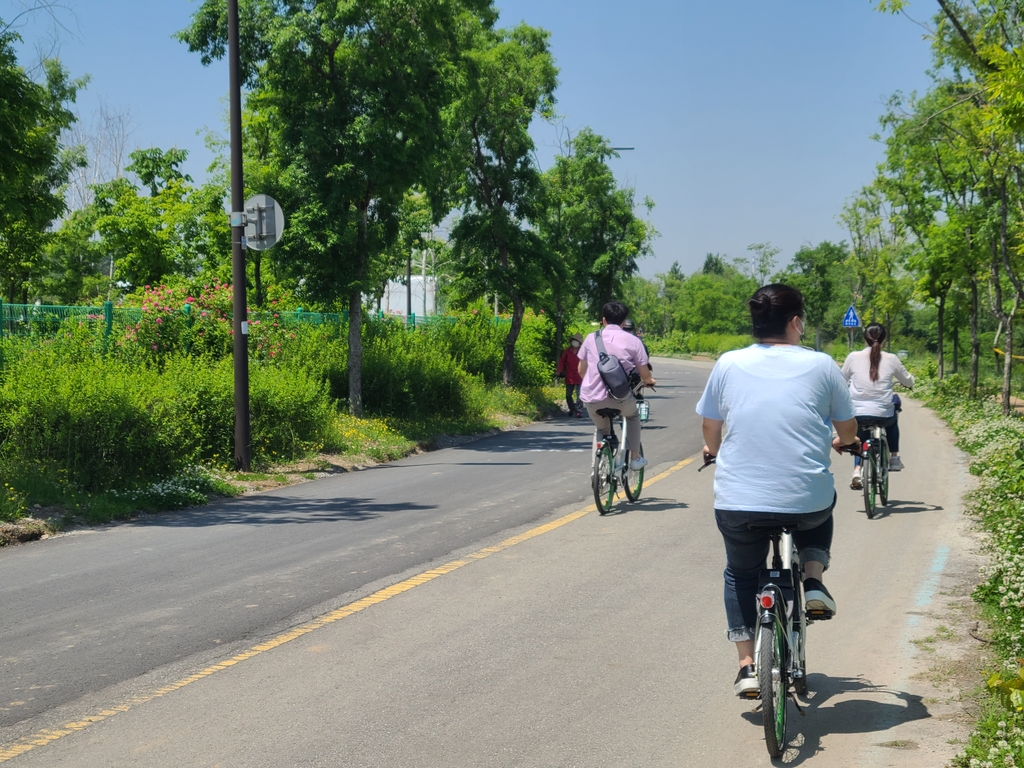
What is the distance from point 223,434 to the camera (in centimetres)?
1483

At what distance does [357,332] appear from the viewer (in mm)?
20859

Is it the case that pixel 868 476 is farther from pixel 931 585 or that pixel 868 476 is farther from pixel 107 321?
pixel 107 321

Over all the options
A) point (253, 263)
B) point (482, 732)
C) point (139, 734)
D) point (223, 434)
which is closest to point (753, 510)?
point (482, 732)

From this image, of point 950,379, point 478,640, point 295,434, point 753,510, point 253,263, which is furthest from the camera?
point 950,379

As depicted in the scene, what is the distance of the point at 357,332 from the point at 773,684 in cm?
1710

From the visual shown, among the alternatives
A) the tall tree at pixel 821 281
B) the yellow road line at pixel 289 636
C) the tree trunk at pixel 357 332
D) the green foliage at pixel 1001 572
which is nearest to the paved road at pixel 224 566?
the yellow road line at pixel 289 636

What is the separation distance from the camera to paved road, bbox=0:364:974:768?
186 inches

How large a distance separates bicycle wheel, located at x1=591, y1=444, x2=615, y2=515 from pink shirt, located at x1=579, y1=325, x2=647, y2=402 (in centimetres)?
59

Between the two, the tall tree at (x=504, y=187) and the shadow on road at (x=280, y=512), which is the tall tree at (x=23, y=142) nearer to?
the shadow on road at (x=280, y=512)

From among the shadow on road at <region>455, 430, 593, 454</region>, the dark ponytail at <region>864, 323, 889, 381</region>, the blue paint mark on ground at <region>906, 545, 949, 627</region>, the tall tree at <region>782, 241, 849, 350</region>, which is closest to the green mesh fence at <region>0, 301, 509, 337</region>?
the shadow on road at <region>455, 430, 593, 454</region>

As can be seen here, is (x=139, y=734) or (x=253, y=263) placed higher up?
(x=253, y=263)

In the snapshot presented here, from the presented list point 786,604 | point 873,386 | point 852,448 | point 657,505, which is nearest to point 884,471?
point 873,386

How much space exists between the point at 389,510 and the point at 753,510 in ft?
24.2

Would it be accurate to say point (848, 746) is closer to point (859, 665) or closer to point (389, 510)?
point (859, 665)
